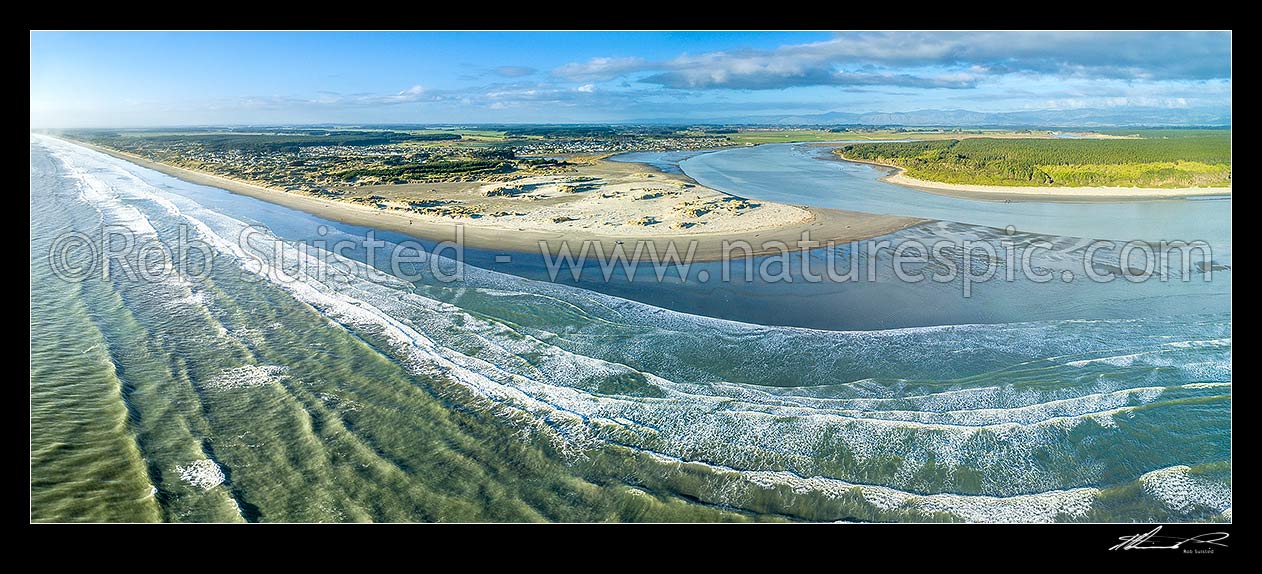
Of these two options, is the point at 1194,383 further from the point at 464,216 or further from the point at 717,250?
the point at 464,216

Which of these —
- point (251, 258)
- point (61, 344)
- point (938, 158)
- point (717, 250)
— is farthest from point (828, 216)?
point (938, 158)
